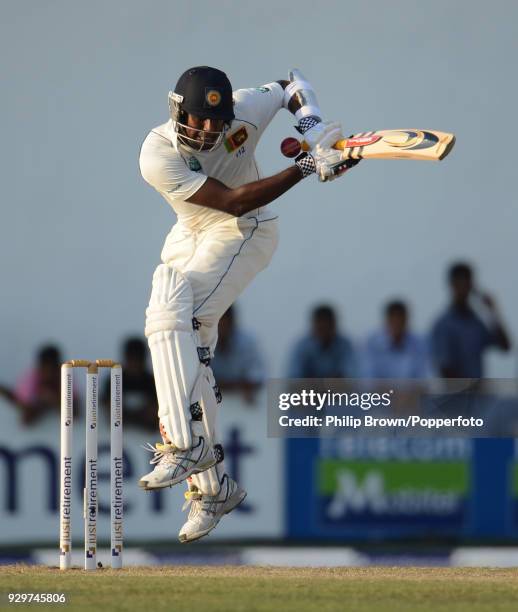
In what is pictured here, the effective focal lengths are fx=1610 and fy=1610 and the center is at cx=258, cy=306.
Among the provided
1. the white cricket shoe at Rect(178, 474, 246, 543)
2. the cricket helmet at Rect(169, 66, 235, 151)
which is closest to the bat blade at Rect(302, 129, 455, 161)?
the cricket helmet at Rect(169, 66, 235, 151)

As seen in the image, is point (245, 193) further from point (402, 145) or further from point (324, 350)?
point (324, 350)

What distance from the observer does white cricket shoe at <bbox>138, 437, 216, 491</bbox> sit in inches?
196

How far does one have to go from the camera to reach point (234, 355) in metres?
7.32

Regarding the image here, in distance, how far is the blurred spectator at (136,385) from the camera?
7305mm

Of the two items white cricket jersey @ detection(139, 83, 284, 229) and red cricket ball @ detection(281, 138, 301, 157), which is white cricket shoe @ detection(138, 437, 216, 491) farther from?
red cricket ball @ detection(281, 138, 301, 157)

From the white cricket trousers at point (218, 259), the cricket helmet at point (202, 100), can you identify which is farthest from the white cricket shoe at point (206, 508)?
the cricket helmet at point (202, 100)

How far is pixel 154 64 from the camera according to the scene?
7453mm

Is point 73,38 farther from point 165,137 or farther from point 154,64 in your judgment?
point 165,137

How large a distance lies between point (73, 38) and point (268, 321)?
1.59 metres

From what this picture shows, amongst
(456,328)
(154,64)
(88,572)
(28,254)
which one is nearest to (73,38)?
(154,64)

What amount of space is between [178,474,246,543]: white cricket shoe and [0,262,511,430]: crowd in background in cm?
182

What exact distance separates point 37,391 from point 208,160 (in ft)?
8.14

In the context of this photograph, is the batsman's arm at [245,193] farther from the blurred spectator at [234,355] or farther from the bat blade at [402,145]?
the blurred spectator at [234,355]

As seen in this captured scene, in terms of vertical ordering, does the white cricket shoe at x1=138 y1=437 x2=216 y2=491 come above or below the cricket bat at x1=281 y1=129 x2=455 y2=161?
below
